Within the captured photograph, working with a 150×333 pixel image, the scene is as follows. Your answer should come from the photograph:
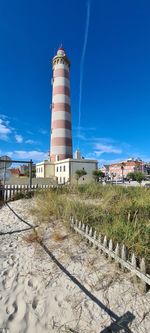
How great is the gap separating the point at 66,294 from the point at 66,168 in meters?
31.4

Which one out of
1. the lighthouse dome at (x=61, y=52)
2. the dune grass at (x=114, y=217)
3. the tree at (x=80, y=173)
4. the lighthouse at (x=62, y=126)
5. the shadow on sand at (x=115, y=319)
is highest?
the lighthouse dome at (x=61, y=52)

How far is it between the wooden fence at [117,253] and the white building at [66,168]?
93.3 ft

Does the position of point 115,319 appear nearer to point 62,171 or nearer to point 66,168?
point 66,168

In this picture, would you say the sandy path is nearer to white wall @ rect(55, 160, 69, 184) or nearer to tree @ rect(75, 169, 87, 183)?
white wall @ rect(55, 160, 69, 184)

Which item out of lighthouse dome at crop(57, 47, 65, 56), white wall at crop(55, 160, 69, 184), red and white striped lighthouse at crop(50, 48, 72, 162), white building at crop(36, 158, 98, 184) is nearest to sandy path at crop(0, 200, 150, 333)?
white building at crop(36, 158, 98, 184)

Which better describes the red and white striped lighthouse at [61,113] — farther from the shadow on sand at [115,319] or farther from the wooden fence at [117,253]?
the shadow on sand at [115,319]

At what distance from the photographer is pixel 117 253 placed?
3.49m

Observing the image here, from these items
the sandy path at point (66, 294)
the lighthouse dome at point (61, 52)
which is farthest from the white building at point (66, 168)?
the sandy path at point (66, 294)

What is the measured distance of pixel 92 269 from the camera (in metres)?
3.60

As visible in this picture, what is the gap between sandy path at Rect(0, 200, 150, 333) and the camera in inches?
98.8

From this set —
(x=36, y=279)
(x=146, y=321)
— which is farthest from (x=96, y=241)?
(x=146, y=321)

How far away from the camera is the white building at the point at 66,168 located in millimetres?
33938

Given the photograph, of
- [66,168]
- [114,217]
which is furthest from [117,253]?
[66,168]

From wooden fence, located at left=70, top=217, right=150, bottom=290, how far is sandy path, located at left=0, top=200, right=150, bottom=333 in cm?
16
